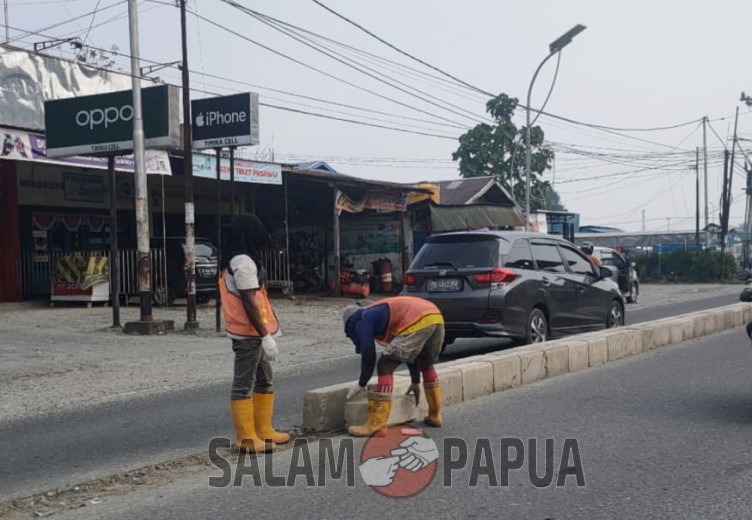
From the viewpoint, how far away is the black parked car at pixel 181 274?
18766 mm

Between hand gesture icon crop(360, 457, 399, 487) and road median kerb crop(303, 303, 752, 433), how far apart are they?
2.41 ft

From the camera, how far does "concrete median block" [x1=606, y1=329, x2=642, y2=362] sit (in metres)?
10.2

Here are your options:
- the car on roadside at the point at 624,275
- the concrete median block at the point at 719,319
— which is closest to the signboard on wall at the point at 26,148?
the concrete median block at the point at 719,319

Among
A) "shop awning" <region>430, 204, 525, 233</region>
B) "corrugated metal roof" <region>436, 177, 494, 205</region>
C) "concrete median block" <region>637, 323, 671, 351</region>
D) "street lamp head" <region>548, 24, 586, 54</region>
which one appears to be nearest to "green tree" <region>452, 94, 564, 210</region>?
"corrugated metal roof" <region>436, 177, 494, 205</region>

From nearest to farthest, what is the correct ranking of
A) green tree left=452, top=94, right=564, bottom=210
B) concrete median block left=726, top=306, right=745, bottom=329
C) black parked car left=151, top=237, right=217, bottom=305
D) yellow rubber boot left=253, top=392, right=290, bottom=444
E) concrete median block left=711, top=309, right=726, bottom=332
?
yellow rubber boot left=253, top=392, right=290, bottom=444, concrete median block left=711, top=309, right=726, bottom=332, concrete median block left=726, top=306, right=745, bottom=329, black parked car left=151, top=237, right=217, bottom=305, green tree left=452, top=94, right=564, bottom=210

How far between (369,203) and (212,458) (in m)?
19.3

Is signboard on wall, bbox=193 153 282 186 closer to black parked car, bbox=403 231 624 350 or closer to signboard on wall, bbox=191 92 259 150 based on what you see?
signboard on wall, bbox=191 92 259 150

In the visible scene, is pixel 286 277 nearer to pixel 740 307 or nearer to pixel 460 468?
pixel 740 307

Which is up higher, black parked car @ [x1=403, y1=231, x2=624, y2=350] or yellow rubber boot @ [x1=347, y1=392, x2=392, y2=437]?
black parked car @ [x1=403, y1=231, x2=624, y2=350]

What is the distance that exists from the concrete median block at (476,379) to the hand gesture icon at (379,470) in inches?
81.5

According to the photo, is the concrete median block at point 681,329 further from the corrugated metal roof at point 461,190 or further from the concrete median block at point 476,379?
the corrugated metal roof at point 461,190

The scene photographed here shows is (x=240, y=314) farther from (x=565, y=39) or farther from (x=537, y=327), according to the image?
(x=565, y=39)

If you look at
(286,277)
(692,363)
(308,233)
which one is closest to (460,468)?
(692,363)

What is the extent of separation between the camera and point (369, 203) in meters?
24.7
